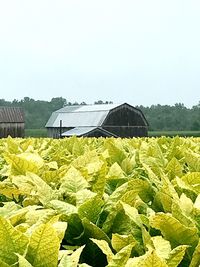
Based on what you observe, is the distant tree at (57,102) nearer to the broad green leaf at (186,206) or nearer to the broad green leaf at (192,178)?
the broad green leaf at (192,178)

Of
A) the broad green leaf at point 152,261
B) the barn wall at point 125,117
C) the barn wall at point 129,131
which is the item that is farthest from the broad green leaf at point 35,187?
the barn wall at point 129,131

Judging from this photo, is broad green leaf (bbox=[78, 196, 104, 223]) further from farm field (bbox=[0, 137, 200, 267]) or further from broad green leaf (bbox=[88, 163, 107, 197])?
broad green leaf (bbox=[88, 163, 107, 197])

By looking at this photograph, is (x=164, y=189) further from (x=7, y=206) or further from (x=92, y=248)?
(x=7, y=206)

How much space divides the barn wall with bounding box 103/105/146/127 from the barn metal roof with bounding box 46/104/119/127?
1.98 feet

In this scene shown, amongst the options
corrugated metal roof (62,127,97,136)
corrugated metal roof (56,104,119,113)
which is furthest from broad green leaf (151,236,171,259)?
corrugated metal roof (56,104,119,113)

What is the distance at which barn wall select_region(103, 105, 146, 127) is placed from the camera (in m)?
48.4

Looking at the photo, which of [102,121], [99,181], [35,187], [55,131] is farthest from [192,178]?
[55,131]

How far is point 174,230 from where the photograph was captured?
1.29m

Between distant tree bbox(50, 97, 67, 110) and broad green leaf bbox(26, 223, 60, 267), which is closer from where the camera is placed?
broad green leaf bbox(26, 223, 60, 267)

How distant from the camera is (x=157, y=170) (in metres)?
2.38

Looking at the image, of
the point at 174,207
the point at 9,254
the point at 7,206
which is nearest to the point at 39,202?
the point at 7,206

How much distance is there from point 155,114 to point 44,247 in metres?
90.4

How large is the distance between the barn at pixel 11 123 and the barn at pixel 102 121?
7448 mm

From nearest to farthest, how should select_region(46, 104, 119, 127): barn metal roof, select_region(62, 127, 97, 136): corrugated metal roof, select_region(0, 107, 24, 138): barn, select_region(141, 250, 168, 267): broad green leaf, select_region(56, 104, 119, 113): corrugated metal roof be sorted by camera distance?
select_region(141, 250, 168, 267): broad green leaf, select_region(0, 107, 24, 138): barn, select_region(62, 127, 97, 136): corrugated metal roof, select_region(46, 104, 119, 127): barn metal roof, select_region(56, 104, 119, 113): corrugated metal roof
